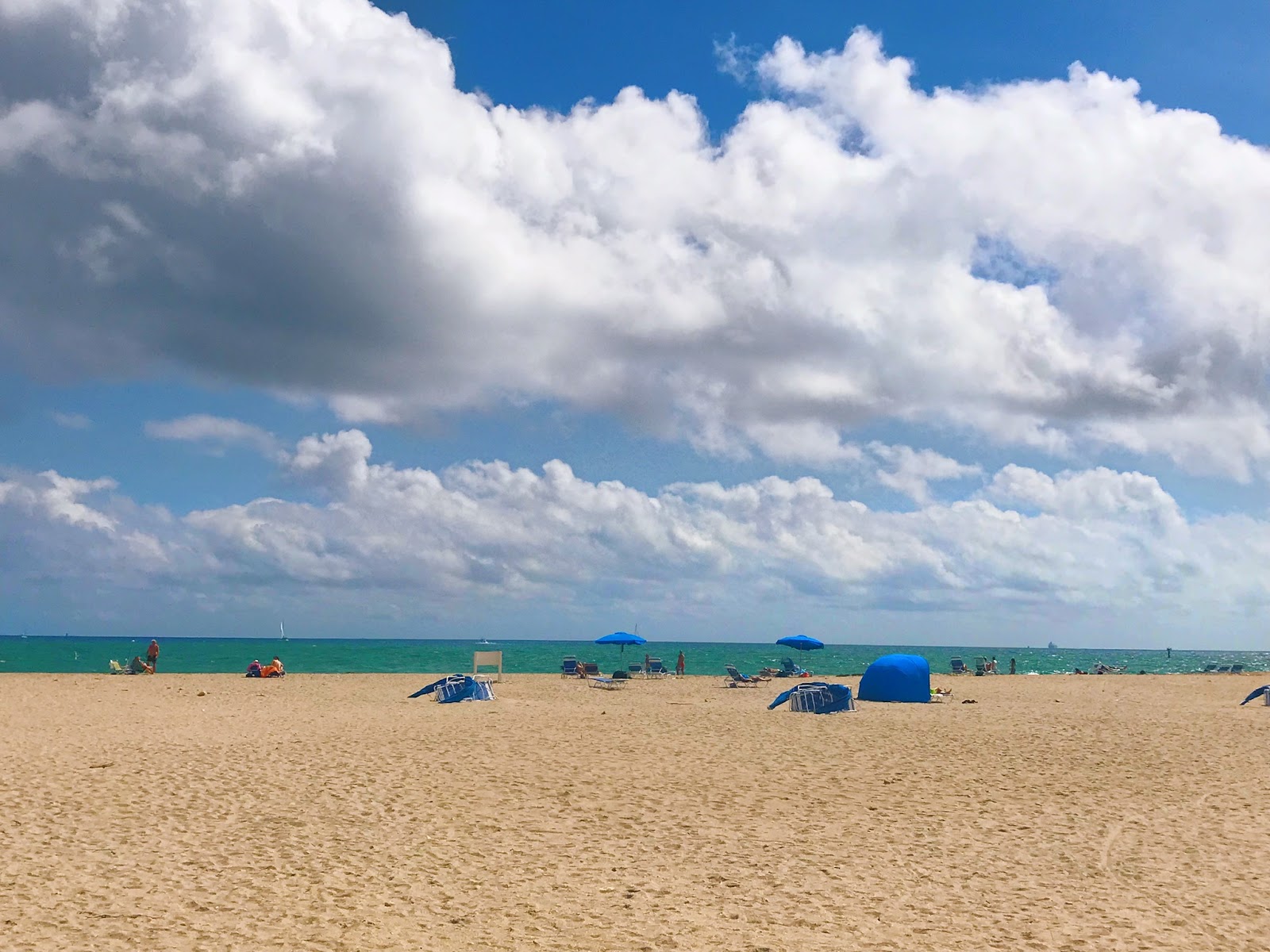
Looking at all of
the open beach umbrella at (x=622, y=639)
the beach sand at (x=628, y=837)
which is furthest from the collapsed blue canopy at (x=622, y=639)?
the beach sand at (x=628, y=837)

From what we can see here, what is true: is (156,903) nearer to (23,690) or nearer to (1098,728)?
(1098,728)

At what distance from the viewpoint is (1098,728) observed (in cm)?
2061

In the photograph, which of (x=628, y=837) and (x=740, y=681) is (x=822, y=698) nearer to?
(x=628, y=837)

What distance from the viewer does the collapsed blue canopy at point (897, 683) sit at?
2683cm

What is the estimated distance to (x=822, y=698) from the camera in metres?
23.3

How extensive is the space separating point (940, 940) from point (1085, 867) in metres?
2.96

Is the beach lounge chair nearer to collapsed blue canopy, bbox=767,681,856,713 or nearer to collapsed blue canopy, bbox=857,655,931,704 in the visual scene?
collapsed blue canopy, bbox=857,655,931,704

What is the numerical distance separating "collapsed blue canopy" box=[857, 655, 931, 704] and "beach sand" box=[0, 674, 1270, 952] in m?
6.56

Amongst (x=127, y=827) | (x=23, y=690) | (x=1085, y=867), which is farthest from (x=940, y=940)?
(x=23, y=690)

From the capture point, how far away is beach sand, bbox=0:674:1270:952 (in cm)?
787

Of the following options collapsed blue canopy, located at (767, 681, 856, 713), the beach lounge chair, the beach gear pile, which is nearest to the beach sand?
collapsed blue canopy, located at (767, 681, 856, 713)

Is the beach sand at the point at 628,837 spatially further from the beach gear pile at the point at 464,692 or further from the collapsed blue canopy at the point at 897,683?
the collapsed blue canopy at the point at 897,683

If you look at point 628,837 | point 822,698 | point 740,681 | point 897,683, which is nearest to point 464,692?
point 822,698

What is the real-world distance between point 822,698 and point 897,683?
14.7ft
